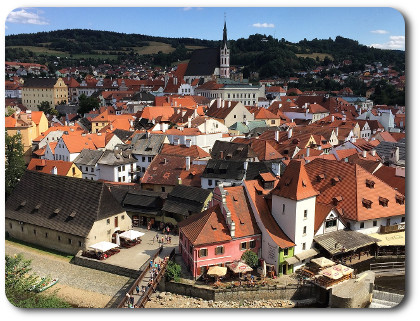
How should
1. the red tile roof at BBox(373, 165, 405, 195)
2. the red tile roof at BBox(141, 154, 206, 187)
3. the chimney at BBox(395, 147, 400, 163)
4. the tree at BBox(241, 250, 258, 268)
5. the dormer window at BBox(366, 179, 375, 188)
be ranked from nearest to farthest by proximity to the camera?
the tree at BBox(241, 250, 258, 268) < the dormer window at BBox(366, 179, 375, 188) < the red tile roof at BBox(373, 165, 405, 195) < the red tile roof at BBox(141, 154, 206, 187) < the chimney at BBox(395, 147, 400, 163)

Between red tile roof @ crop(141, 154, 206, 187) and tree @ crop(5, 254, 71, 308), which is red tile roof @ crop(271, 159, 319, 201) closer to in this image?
red tile roof @ crop(141, 154, 206, 187)

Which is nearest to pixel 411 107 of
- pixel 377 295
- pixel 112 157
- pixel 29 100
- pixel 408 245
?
pixel 408 245

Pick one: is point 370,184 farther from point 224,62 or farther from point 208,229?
point 224,62

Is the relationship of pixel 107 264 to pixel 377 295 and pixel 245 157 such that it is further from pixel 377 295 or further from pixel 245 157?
pixel 245 157

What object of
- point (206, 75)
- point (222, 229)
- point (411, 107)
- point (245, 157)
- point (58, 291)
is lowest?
point (58, 291)

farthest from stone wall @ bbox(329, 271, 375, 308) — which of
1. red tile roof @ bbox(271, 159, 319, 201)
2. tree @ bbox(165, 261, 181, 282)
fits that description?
tree @ bbox(165, 261, 181, 282)

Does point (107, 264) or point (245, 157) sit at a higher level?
point (245, 157)
